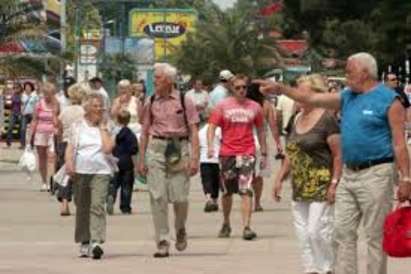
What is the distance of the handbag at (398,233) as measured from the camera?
9.80m

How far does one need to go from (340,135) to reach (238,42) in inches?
2183

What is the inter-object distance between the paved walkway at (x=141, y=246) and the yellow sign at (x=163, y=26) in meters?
46.5

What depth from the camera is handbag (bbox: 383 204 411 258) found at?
9.80m

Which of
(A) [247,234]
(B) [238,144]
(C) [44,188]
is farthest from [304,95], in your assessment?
(C) [44,188]

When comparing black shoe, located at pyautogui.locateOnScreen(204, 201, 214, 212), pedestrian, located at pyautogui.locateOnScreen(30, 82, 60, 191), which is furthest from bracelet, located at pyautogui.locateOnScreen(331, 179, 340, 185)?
pedestrian, located at pyautogui.locateOnScreen(30, 82, 60, 191)

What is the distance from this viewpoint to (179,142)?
13.8 meters

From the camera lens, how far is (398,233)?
9789 millimetres

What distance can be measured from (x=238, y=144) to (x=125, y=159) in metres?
3.36

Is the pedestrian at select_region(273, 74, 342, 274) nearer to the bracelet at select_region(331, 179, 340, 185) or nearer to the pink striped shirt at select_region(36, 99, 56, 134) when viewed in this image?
the bracelet at select_region(331, 179, 340, 185)

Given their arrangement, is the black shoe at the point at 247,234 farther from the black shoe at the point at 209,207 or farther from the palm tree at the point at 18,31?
the palm tree at the point at 18,31

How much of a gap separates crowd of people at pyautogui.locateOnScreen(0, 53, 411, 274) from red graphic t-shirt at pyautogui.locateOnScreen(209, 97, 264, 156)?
11 mm

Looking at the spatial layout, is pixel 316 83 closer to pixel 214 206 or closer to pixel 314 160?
pixel 314 160

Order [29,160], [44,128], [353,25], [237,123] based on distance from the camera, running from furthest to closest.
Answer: [353,25] < [29,160] < [44,128] < [237,123]

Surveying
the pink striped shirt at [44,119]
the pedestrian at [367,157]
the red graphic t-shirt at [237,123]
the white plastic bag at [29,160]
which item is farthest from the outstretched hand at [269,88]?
the white plastic bag at [29,160]
